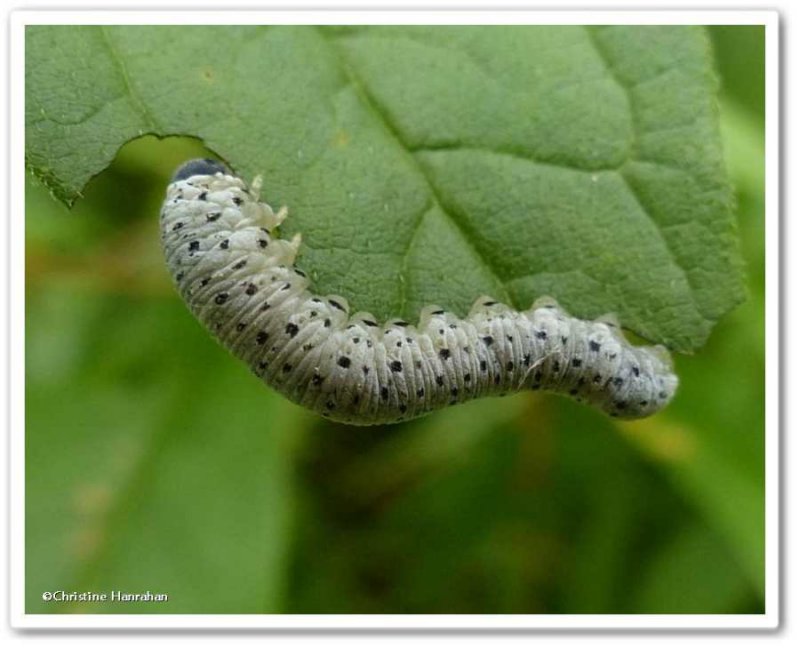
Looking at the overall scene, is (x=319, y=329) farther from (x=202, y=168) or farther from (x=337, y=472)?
(x=337, y=472)

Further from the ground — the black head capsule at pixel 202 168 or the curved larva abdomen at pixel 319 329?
the black head capsule at pixel 202 168

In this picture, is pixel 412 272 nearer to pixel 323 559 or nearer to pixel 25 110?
pixel 25 110

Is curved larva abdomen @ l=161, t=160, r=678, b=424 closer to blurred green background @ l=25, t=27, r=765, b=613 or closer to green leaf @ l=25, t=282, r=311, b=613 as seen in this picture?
blurred green background @ l=25, t=27, r=765, b=613

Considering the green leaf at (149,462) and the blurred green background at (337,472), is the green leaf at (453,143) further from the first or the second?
the green leaf at (149,462)

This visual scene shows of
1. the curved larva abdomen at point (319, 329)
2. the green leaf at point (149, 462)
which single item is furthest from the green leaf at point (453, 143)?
the green leaf at point (149, 462)

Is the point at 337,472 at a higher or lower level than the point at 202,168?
lower

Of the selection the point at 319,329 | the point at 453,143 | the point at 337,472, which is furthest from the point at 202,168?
the point at 337,472
